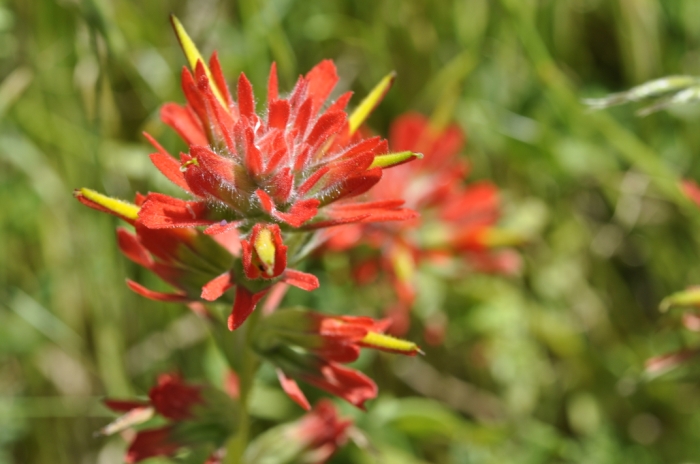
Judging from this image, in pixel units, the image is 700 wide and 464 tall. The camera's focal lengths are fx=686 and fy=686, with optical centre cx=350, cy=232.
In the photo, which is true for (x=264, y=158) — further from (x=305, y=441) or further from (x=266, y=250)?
(x=305, y=441)

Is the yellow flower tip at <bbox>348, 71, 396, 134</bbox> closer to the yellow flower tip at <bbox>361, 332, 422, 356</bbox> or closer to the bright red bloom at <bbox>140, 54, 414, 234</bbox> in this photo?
the bright red bloom at <bbox>140, 54, 414, 234</bbox>

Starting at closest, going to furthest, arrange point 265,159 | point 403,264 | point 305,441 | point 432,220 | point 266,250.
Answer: point 266,250
point 265,159
point 305,441
point 403,264
point 432,220

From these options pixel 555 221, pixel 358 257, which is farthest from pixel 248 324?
pixel 555 221

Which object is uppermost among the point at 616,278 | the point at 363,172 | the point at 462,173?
the point at 363,172

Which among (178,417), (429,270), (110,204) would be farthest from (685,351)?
(110,204)

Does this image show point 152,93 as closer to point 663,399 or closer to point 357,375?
point 357,375
